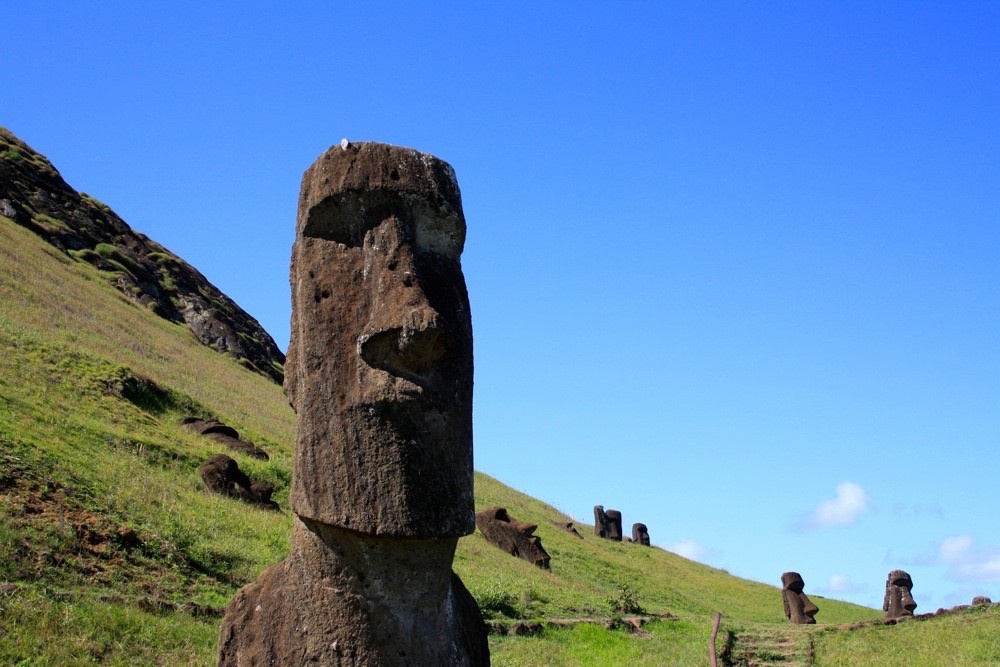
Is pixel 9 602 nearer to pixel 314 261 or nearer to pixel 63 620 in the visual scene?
pixel 63 620

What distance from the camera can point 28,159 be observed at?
63844mm

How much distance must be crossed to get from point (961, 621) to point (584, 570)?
1155cm

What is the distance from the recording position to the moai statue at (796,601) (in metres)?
27.0

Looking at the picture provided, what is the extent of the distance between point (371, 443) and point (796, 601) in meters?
23.9

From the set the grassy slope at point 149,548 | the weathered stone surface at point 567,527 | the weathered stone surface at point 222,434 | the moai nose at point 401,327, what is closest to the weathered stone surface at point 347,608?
the moai nose at point 401,327

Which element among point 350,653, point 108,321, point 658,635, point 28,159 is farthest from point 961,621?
point 28,159

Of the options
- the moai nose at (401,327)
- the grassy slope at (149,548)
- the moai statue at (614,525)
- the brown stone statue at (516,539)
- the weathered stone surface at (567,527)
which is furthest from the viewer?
the moai statue at (614,525)

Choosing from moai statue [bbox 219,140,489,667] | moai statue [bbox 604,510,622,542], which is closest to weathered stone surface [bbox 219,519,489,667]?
moai statue [bbox 219,140,489,667]

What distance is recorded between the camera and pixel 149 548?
13.5 m

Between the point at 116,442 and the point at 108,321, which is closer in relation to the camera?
the point at 116,442

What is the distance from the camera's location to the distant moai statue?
135ft

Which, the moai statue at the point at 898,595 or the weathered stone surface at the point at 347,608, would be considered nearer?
the weathered stone surface at the point at 347,608

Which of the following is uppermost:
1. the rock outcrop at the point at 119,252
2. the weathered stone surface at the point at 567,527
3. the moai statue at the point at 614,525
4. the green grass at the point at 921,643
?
the rock outcrop at the point at 119,252

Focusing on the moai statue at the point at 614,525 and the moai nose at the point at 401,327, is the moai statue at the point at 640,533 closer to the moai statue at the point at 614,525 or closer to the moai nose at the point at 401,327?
the moai statue at the point at 614,525
